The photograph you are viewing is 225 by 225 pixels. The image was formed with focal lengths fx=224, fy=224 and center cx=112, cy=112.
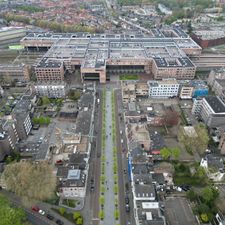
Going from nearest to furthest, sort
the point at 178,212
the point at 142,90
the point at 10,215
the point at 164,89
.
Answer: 1. the point at 10,215
2. the point at 178,212
3. the point at 164,89
4. the point at 142,90

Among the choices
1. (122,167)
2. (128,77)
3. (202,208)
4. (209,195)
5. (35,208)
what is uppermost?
(209,195)

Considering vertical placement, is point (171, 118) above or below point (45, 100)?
above

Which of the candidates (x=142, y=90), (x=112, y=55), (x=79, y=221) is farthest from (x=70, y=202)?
(x=112, y=55)

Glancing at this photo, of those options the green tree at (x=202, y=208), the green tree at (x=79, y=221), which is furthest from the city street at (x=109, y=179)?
the green tree at (x=202, y=208)

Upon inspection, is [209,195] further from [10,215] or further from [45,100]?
[45,100]

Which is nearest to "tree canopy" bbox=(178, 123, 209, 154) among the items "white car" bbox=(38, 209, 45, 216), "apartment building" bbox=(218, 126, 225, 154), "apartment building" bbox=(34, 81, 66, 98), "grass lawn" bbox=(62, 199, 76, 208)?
"apartment building" bbox=(218, 126, 225, 154)

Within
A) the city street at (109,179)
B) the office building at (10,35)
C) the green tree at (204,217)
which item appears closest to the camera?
the green tree at (204,217)

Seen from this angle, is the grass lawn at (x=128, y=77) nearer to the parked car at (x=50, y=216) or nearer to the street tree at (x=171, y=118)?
the street tree at (x=171, y=118)

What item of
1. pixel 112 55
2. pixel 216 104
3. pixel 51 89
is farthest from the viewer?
pixel 112 55
